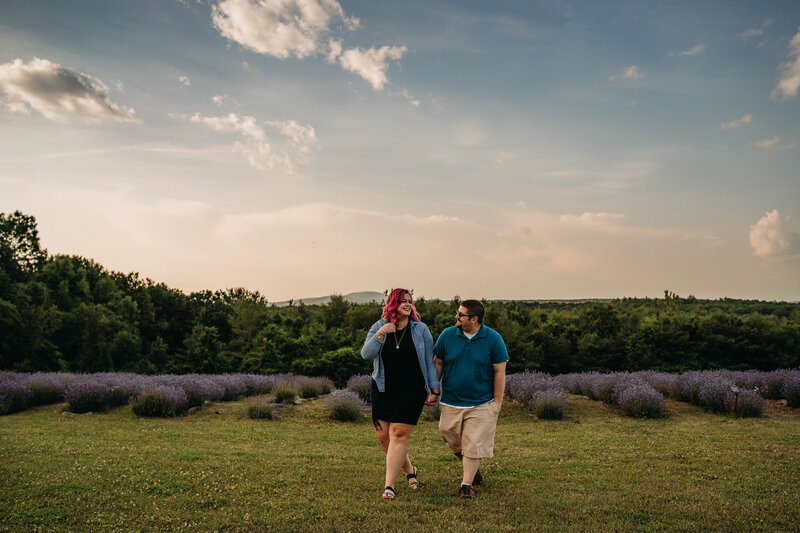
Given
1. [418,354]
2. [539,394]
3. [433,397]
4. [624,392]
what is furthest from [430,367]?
[624,392]

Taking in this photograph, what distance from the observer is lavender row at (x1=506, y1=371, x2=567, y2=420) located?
12.9m

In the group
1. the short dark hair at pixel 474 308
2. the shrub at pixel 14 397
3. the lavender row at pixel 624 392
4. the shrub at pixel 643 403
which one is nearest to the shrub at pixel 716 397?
the lavender row at pixel 624 392

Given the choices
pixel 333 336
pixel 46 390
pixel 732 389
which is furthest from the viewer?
pixel 333 336

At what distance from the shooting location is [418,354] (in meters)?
5.61

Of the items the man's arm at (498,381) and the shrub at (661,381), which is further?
the shrub at (661,381)

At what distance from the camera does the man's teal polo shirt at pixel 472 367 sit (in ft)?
18.7

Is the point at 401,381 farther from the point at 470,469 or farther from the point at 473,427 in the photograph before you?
the point at 470,469

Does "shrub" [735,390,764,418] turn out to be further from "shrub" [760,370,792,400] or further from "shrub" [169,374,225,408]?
"shrub" [169,374,225,408]

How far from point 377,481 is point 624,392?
9169 mm

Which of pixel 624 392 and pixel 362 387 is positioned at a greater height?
pixel 624 392

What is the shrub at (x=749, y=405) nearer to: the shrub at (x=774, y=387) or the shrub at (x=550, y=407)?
the shrub at (x=774, y=387)

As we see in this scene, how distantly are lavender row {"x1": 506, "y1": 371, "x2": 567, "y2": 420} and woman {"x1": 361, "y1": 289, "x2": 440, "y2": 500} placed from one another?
27.1 ft

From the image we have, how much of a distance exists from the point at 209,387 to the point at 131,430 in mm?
4510

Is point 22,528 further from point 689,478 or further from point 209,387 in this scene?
point 209,387
